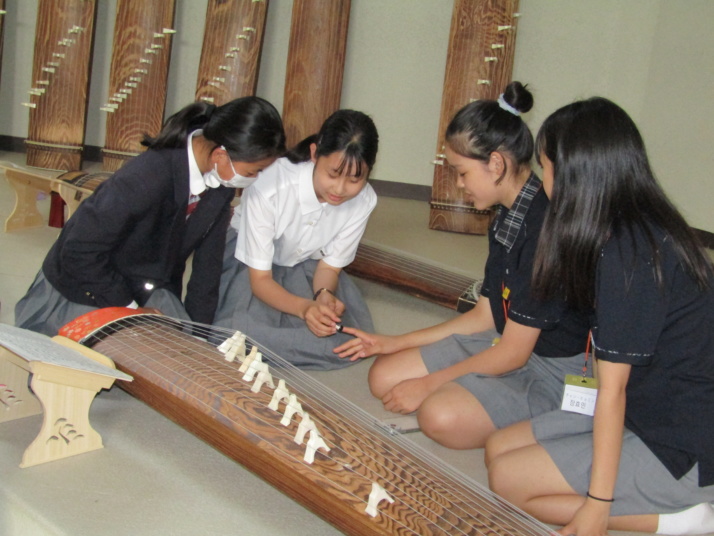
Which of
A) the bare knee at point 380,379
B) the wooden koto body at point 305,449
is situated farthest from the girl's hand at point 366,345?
the wooden koto body at point 305,449

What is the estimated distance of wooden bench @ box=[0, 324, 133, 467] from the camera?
1453 mm

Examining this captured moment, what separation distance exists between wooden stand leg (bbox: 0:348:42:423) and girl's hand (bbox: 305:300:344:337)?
771mm

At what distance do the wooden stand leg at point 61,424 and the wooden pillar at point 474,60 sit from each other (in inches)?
114

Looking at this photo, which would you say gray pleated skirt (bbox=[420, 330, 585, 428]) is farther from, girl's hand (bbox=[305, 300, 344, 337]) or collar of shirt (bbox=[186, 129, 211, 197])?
collar of shirt (bbox=[186, 129, 211, 197])

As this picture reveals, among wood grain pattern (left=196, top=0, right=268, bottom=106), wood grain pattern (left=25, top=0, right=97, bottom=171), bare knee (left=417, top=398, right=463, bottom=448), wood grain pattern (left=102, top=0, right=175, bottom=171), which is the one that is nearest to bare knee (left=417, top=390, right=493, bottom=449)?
bare knee (left=417, top=398, right=463, bottom=448)

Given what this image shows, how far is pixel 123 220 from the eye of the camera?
200 cm

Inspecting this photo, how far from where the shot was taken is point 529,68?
4.70m

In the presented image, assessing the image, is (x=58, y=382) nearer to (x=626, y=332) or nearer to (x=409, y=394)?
(x=409, y=394)

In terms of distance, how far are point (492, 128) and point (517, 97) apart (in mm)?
102

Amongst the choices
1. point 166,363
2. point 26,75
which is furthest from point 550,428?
point 26,75

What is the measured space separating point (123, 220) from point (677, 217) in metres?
1.38

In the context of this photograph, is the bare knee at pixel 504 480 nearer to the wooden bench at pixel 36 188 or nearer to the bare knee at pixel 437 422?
the bare knee at pixel 437 422

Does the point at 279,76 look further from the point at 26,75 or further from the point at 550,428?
the point at 550,428

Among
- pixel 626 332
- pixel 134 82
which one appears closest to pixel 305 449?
pixel 626 332
